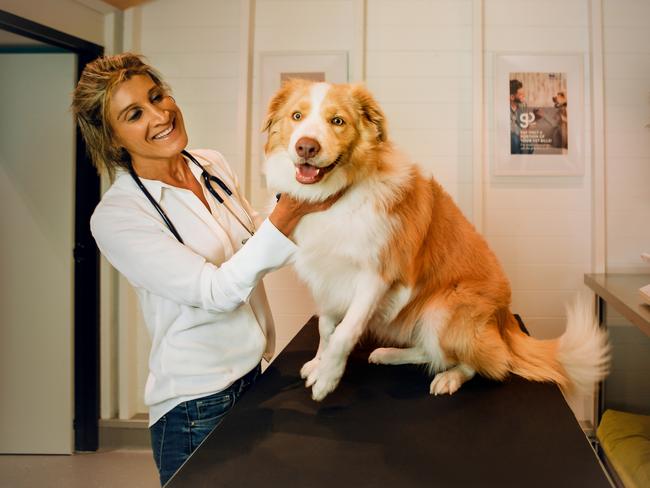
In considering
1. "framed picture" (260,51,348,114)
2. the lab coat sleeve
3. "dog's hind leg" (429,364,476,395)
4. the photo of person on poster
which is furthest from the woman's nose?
the photo of person on poster

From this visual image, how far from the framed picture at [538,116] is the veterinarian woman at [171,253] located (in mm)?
2042

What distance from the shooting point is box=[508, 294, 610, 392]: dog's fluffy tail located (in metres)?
1.51

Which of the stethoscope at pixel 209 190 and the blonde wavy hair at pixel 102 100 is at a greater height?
the blonde wavy hair at pixel 102 100

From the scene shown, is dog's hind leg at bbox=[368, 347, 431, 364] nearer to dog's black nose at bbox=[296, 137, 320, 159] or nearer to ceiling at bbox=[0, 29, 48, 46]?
dog's black nose at bbox=[296, 137, 320, 159]

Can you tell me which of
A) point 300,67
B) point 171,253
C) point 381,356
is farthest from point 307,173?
point 300,67

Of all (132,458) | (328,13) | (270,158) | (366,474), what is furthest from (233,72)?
(366,474)

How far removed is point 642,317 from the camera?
1838 mm

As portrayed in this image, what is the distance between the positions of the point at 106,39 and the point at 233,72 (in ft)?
2.57

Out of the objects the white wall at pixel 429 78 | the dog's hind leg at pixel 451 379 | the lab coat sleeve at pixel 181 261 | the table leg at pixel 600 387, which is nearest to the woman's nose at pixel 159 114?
the lab coat sleeve at pixel 181 261

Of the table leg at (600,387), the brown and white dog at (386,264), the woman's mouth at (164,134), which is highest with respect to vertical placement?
the woman's mouth at (164,134)

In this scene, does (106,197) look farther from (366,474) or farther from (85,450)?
(85,450)

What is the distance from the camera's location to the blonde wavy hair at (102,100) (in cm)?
142

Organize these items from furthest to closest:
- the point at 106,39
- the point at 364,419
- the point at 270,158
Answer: the point at 106,39 → the point at 270,158 → the point at 364,419

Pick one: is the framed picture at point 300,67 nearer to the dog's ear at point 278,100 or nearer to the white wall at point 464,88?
the white wall at point 464,88
